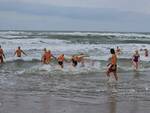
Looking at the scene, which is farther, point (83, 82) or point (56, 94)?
point (83, 82)

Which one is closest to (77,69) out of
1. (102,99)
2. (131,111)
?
(102,99)

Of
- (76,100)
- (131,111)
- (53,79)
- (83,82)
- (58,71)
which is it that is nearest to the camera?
(131,111)

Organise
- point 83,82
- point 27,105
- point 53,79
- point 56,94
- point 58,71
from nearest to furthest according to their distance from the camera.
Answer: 1. point 27,105
2. point 56,94
3. point 83,82
4. point 53,79
5. point 58,71

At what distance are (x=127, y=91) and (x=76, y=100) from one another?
2.85m

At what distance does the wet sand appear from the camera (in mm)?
11469

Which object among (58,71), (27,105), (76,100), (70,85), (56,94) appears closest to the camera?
(27,105)

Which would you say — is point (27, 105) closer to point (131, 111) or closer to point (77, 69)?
point (131, 111)

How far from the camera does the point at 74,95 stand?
1402cm

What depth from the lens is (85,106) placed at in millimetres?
11734

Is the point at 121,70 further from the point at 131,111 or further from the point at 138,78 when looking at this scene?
the point at 131,111

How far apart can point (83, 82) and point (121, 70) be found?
263 inches

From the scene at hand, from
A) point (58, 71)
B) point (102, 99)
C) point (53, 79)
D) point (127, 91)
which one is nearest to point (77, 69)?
point (58, 71)

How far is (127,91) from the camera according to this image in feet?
49.4

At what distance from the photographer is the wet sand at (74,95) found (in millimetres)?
11469
